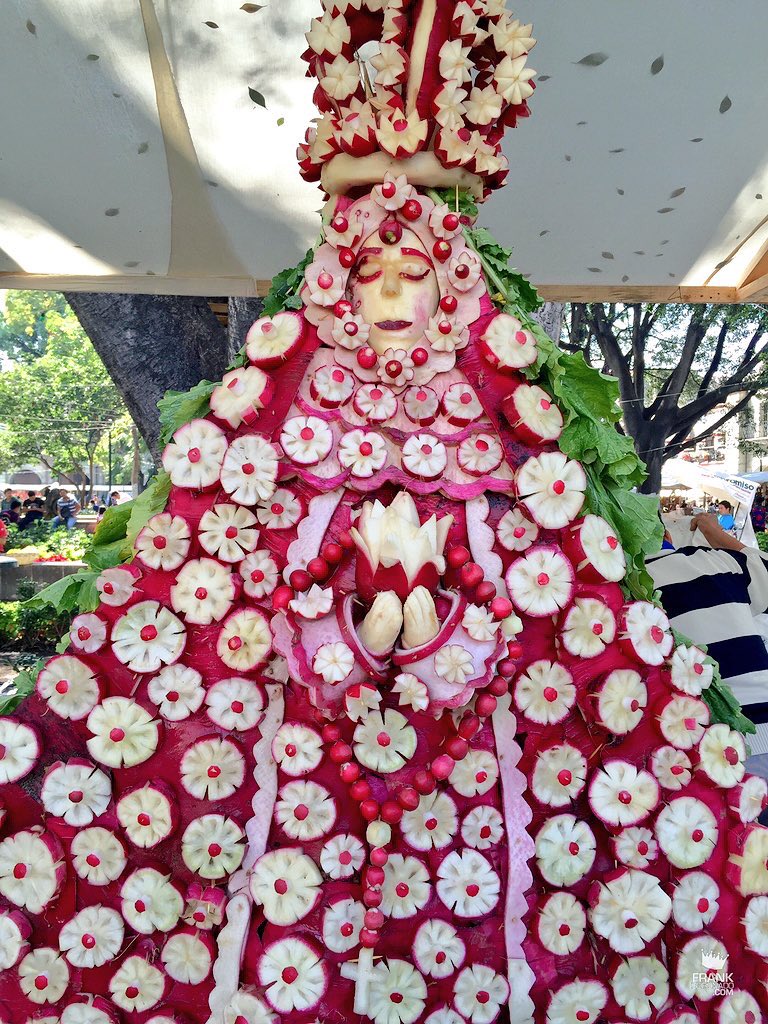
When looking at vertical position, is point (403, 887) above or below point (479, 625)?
below

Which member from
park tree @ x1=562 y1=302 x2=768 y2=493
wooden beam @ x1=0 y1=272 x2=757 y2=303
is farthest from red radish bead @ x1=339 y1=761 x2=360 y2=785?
park tree @ x1=562 y1=302 x2=768 y2=493

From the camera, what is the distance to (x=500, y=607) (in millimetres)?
1047

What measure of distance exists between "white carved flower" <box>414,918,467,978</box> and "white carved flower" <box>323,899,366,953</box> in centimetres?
8

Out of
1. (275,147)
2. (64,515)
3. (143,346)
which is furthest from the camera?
(64,515)

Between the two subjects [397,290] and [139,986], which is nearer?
[139,986]

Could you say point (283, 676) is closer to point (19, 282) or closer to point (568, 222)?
point (568, 222)

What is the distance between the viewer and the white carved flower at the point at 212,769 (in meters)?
1.07

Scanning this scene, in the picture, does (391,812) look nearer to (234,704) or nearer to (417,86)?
A: (234,704)

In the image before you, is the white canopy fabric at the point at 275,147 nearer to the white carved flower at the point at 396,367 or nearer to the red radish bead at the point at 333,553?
the white carved flower at the point at 396,367

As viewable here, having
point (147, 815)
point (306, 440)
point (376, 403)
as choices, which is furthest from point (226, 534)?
point (147, 815)

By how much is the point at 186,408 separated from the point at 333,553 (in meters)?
0.36

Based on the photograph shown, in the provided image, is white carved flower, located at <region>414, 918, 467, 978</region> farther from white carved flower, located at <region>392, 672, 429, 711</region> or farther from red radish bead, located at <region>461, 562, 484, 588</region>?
red radish bead, located at <region>461, 562, 484, 588</region>

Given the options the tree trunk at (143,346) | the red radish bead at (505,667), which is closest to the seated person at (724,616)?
the red radish bead at (505,667)

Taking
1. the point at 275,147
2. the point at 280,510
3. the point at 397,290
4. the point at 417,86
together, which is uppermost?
the point at 275,147
